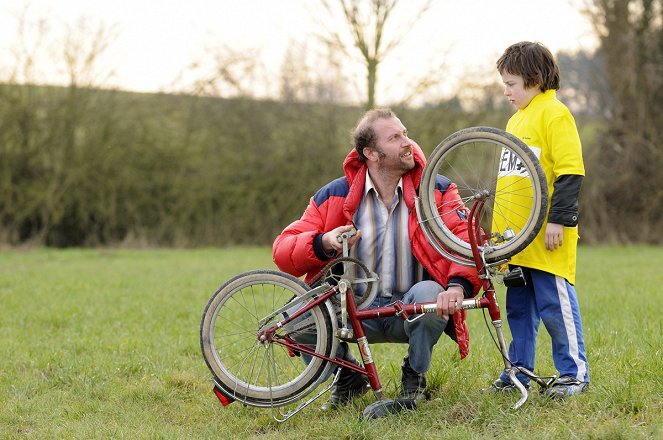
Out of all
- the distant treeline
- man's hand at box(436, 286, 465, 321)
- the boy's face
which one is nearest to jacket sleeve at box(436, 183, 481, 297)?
man's hand at box(436, 286, 465, 321)

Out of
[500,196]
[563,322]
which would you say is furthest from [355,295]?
[563,322]

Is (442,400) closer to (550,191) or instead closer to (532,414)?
(532,414)

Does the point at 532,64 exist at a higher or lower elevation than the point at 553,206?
higher

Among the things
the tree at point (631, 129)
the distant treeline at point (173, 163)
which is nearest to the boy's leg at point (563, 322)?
the distant treeline at point (173, 163)

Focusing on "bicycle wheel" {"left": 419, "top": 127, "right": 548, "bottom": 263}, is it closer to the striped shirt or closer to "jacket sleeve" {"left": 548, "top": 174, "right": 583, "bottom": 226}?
"jacket sleeve" {"left": 548, "top": 174, "right": 583, "bottom": 226}

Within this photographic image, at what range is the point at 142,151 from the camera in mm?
18938

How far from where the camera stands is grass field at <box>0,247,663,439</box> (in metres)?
3.97

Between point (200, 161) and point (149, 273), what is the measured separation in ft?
22.9

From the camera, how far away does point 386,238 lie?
15.3 feet

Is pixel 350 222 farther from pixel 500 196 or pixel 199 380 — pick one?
pixel 199 380

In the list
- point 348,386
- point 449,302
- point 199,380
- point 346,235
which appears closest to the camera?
point 449,302

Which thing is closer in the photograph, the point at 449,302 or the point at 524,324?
the point at 449,302

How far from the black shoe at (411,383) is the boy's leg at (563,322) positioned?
72 centimetres

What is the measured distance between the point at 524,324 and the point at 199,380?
2.09 metres
